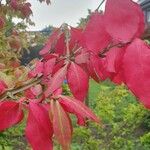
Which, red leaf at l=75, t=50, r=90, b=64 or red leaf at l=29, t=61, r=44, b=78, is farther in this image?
red leaf at l=29, t=61, r=44, b=78

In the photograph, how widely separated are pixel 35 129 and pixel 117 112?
7269 mm

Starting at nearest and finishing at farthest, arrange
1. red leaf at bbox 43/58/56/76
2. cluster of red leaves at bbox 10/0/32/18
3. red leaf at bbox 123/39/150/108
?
red leaf at bbox 123/39/150/108 → red leaf at bbox 43/58/56/76 → cluster of red leaves at bbox 10/0/32/18

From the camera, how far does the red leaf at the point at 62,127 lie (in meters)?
0.82

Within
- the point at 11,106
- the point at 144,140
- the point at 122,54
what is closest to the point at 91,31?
the point at 122,54

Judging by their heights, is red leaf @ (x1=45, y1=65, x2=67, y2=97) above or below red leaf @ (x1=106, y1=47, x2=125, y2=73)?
below

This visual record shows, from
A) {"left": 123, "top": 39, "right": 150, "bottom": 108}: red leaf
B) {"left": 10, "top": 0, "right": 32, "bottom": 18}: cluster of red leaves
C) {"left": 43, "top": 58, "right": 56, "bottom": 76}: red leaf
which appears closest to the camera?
{"left": 123, "top": 39, "right": 150, "bottom": 108}: red leaf

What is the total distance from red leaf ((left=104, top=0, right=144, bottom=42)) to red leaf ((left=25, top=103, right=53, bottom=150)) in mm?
204

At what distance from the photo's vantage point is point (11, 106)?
92cm

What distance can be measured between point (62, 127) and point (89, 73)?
21 centimetres

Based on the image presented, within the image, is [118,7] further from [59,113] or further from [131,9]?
[59,113]

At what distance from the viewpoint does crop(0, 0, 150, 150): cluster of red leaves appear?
81cm

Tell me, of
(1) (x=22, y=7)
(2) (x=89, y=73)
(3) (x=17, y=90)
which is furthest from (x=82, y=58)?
(1) (x=22, y=7)

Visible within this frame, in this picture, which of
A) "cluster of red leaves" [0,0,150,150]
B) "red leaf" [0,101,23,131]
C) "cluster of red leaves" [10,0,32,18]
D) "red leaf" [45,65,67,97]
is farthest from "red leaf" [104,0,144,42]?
"cluster of red leaves" [10,0,32,18]

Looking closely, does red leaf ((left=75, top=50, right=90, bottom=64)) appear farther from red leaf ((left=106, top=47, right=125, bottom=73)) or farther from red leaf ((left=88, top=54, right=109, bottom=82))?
red leaf ((left=106, top=47, right=125, bottom=73))
